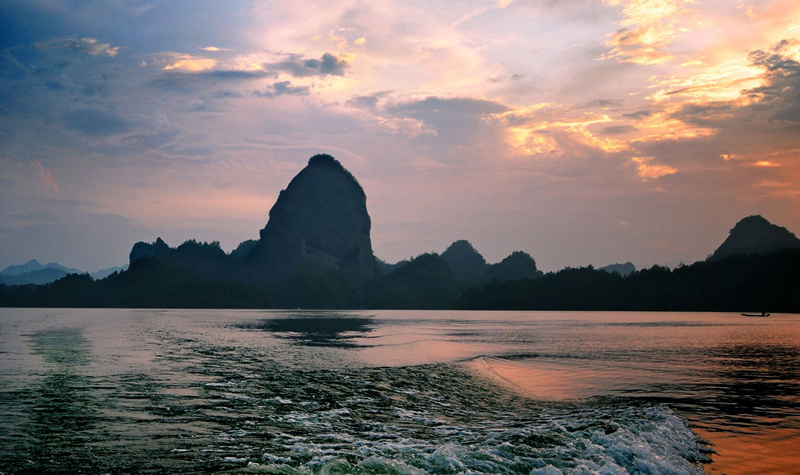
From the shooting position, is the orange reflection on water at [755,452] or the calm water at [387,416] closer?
the calm water at [387,416]

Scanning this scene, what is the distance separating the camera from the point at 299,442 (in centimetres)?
1262

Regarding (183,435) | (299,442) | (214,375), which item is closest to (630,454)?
(299,442)

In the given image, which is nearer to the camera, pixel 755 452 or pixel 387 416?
pixel 755 452

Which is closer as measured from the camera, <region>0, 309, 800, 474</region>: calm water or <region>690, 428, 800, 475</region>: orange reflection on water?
<region>0, 309, 800, 474</region>: calm water

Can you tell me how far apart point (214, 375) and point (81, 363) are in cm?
946

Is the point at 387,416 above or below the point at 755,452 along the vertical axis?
above

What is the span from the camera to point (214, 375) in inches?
956

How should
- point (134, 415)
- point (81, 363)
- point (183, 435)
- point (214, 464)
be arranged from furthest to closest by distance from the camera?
point (81, 363), point (134, 415), point (183, 435), point (214, 464)

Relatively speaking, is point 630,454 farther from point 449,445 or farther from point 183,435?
point 183,435

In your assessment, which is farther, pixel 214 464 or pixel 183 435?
pixel 183 435

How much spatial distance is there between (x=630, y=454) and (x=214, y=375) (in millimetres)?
18321

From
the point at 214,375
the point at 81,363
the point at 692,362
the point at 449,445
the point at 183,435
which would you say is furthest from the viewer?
the point at 692,362

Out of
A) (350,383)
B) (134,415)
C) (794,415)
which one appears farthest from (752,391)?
(134,415)

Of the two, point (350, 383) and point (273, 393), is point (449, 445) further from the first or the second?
point (350, 383)
